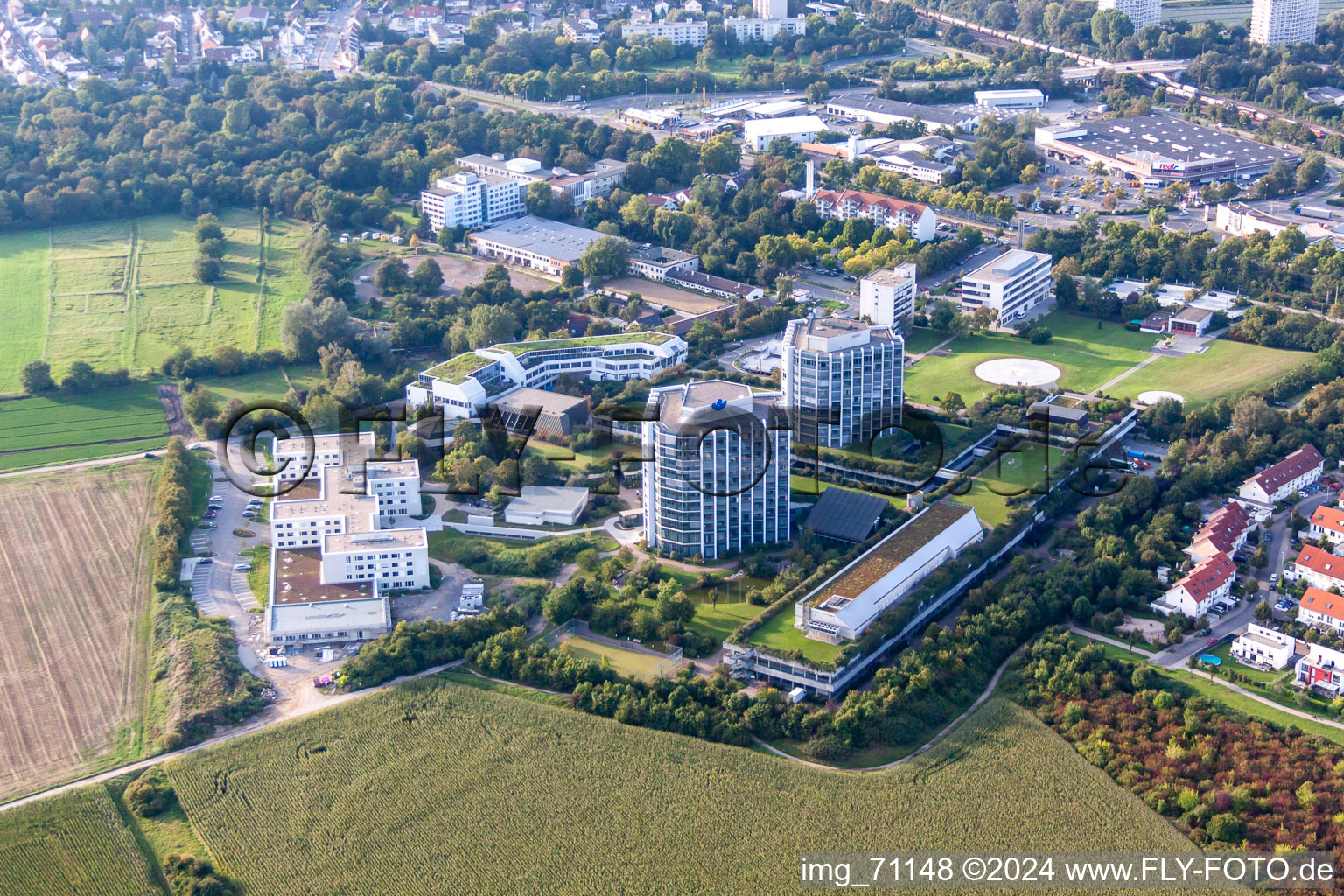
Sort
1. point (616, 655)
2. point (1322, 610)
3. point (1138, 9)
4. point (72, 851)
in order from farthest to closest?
point (1138, 9) → point (616, 655) → point (1322, 610) → point (72, 851)

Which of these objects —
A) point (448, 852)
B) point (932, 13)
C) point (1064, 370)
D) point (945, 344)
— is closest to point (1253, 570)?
point (1064, 370)

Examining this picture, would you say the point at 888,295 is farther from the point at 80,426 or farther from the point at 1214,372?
the point at 80,426

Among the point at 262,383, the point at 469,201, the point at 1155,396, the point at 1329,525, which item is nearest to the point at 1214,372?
the point at 1155,396

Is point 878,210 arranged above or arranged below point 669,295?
above

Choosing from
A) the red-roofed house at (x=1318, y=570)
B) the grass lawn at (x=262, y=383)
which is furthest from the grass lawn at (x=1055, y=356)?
the grass lawn at (x=262, y=383)

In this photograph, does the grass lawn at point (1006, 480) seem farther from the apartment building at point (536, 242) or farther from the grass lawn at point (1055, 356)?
the apartment building at point (536, 242)

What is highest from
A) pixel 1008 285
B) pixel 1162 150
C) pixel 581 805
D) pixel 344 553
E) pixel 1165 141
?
pixel 1165 141
